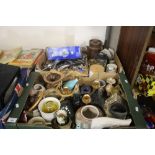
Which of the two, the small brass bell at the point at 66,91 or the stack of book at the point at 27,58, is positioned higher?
the stack of book at the point at 27,58

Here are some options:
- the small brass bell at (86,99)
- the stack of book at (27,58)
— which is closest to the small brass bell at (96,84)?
the small brass bell at (86,99)

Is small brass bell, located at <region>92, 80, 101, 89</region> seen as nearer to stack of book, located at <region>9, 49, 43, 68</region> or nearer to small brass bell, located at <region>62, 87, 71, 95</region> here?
small brass bell, located at <region>62, 87, 71, 95</region>

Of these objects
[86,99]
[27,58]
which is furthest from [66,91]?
[27,58]

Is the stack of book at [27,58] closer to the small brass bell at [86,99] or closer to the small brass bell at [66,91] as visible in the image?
the small brass bell at [66,91]

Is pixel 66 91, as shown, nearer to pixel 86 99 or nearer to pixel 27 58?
pixel 86 99

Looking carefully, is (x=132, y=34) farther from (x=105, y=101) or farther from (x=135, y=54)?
(x=105, y=101)

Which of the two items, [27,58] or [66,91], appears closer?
[66,91]

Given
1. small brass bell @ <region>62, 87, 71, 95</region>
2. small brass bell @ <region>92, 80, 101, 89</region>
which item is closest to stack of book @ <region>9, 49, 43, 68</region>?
small brass bell @ <region>62, 87, 71, 95</region>

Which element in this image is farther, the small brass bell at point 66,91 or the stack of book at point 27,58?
the stack of book at point 27,58
